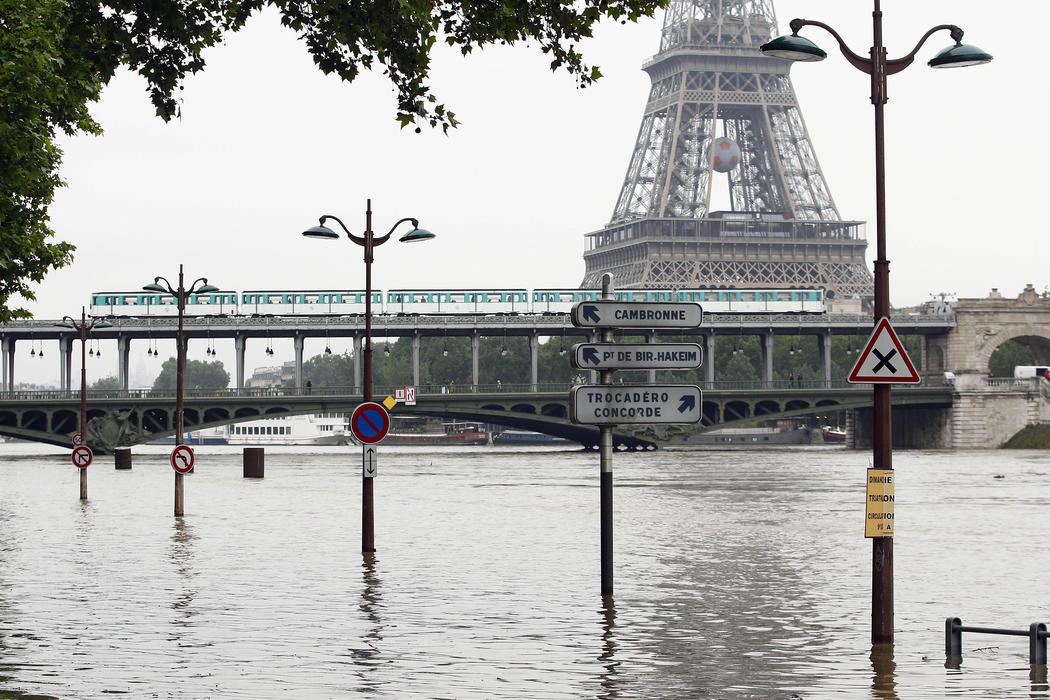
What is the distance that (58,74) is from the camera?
2386cm

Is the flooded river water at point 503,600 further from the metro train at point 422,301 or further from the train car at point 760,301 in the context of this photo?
the train car at point 760,301

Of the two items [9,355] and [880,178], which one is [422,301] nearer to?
[9,355]

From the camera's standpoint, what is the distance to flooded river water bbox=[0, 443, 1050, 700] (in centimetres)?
1388

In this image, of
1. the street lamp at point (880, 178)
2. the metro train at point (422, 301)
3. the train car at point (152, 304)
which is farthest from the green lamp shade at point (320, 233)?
the train car at point (152, 304)

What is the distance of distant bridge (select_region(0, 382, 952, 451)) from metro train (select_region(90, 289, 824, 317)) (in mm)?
10244

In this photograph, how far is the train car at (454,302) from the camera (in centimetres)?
12838

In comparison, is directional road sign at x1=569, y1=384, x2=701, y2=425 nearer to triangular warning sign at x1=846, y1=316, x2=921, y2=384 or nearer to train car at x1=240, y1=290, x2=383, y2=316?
triangular warning sign at x1=846, y1=316, x2=921, y2=384

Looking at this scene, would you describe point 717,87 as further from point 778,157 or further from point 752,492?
point 752,492

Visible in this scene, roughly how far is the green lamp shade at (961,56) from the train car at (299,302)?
10770cm

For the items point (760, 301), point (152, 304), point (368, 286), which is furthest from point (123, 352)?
point (368, 286)

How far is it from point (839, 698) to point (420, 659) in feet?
14.1

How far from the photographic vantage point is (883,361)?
615 inches

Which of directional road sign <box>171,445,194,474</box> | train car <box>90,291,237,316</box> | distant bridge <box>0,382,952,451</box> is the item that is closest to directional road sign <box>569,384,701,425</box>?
directional road sign <box>171,445,194,474</box>

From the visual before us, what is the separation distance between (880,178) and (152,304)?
357 feet
